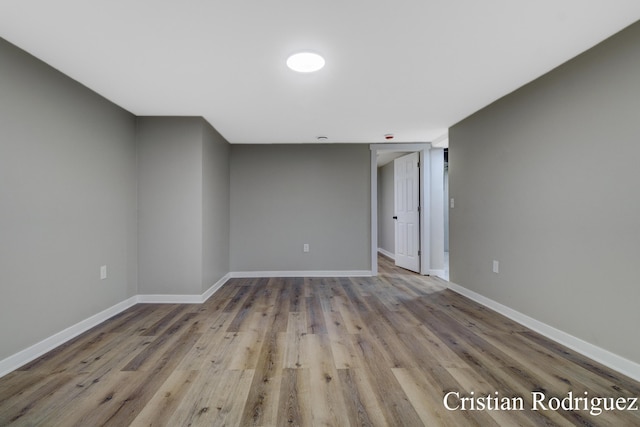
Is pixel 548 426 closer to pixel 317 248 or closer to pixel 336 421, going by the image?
pixel 336 421

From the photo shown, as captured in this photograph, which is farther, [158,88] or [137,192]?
[137,192]

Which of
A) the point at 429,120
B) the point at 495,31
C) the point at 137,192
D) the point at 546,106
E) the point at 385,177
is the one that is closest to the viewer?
the point at 495,31

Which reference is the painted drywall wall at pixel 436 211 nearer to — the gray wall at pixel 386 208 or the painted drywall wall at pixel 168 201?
the gray wall at pixel 386 208

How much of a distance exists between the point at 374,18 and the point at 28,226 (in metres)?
2.72

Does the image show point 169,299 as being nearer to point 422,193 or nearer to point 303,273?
point 303,273

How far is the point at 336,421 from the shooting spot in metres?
1.37

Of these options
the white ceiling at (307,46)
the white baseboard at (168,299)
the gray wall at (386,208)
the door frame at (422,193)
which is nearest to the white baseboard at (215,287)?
the white baseboard at (168,299)

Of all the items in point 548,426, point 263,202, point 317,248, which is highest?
point 263,202

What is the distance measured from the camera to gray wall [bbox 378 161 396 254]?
255 inches

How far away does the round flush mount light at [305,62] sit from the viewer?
6.60 feet

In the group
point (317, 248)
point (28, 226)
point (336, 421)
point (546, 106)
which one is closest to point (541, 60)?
point (546, 106)

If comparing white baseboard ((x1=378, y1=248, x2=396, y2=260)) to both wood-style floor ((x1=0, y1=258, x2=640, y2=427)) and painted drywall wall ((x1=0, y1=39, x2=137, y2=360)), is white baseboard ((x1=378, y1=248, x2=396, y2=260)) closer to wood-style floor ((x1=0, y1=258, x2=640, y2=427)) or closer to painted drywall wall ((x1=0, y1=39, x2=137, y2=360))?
wood-style floor ((x1=0, y1=258, x2=640, y2=427))

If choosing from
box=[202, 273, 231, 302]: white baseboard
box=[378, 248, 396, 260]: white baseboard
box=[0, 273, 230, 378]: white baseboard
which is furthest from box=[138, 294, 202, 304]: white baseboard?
box=[378, 248, 396, 260]: white baseboard

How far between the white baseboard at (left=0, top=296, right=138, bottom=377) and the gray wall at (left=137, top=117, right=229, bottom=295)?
0.50 m
